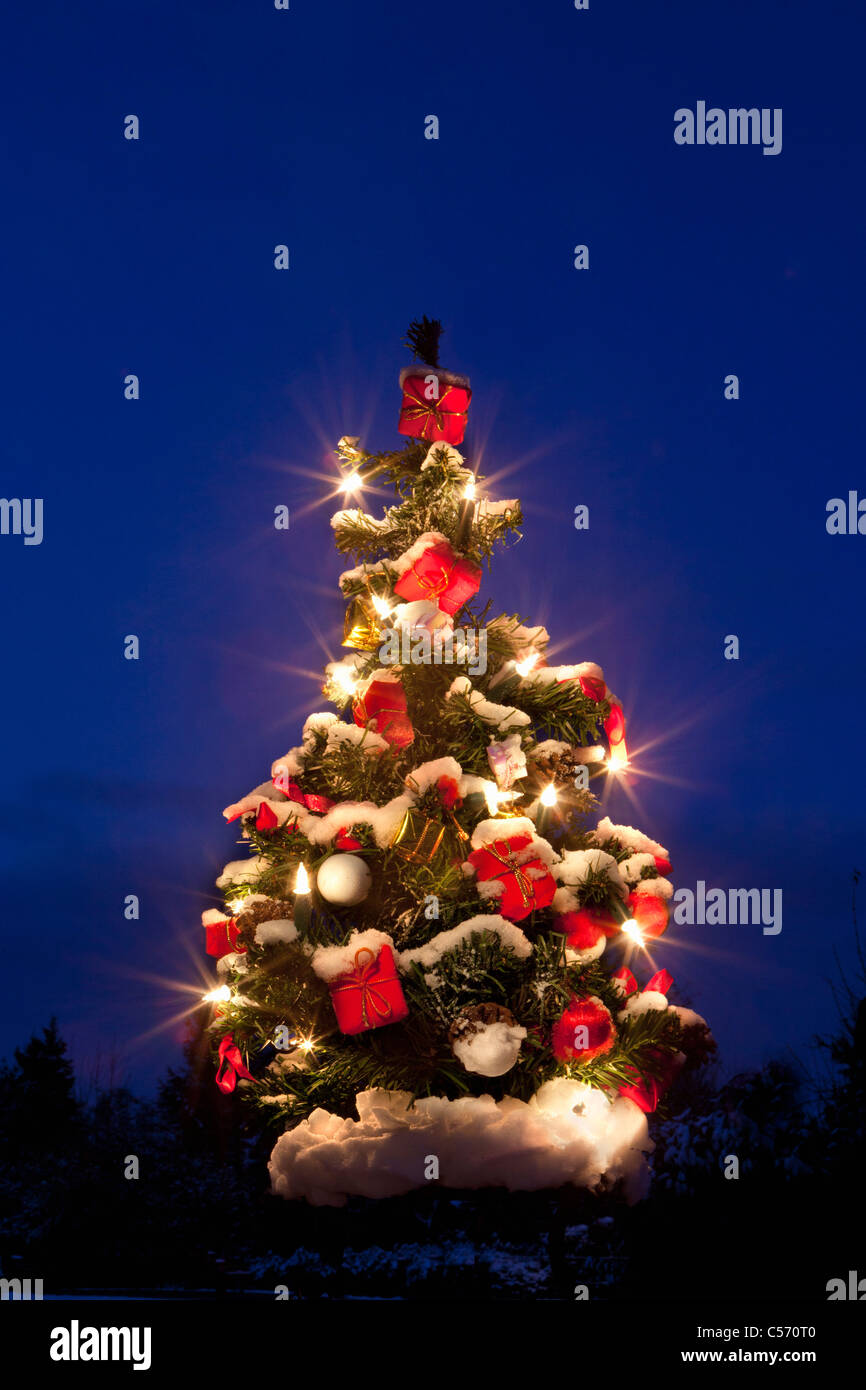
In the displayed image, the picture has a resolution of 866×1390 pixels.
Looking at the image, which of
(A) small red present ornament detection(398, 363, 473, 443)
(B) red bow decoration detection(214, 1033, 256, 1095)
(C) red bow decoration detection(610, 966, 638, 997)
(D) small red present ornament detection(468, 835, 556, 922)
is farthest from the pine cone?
(A) small red present ornament detection(398, 363, 473, 443)

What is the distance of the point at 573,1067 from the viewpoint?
10.9 feet

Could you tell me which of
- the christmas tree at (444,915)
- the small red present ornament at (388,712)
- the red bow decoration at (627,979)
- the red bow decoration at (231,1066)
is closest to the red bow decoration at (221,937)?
the christmas tree at (444,915)

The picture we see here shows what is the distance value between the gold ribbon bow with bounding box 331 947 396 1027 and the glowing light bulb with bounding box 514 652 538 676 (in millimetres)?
1492

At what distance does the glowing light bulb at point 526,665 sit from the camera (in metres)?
4.09

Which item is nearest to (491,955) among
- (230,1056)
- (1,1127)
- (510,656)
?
(230,1056)

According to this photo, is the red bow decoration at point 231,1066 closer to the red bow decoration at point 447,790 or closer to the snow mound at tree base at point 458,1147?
the snow mound at tree base at point 458,1147

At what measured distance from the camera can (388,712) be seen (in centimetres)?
377

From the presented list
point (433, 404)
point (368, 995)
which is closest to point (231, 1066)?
point (368, 995)

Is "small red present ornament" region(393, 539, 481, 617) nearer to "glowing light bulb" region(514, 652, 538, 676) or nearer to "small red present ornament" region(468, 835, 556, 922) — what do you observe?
"glowing light bulb" region(514, 652, 538, 676)

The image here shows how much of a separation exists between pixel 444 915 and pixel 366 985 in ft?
1.37

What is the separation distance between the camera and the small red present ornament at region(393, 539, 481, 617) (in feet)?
12.8

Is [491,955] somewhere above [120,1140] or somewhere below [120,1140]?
above
